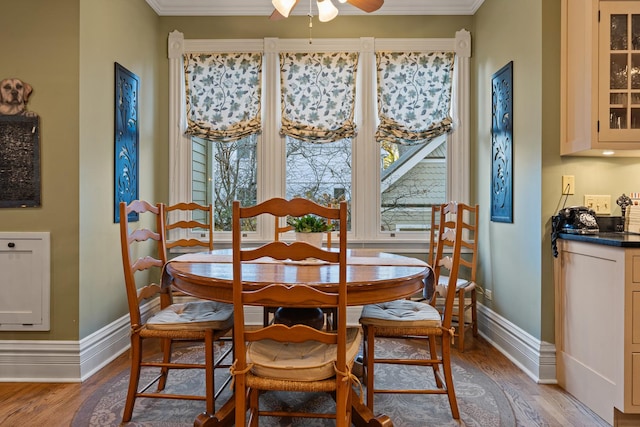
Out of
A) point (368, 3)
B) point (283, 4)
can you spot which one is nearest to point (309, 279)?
point (283, 4)

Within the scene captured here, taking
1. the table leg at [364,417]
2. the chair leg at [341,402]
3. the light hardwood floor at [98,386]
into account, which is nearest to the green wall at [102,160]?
the light hardwood floor at [98,386]

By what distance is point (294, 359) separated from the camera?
1571mm

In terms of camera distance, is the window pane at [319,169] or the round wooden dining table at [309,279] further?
the window pane at [319,169]

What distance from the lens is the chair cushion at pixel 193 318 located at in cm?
197

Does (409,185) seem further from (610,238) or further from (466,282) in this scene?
(610,238)

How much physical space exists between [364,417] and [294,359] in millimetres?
594

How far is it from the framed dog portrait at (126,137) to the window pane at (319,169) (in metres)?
1.33

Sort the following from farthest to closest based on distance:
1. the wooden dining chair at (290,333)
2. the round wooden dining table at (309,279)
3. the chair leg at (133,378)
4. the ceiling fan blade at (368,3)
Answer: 1. the ceiling fan blade at (368,3)
2. the chair leg at (133,378)
3. the round wooden dining table at (309,279)
4. the wooden dining chair at (290,333)

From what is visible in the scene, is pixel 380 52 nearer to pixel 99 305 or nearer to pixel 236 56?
pixel 236 56

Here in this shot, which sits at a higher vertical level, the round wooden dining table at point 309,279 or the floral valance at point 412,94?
the floral valance at point 412,94

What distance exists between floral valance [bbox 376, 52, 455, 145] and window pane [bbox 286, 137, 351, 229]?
1.37 ft

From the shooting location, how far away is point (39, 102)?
8.04 feet

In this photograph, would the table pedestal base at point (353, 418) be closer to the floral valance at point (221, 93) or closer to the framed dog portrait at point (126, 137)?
the framed dog portrait at point (126, 137)

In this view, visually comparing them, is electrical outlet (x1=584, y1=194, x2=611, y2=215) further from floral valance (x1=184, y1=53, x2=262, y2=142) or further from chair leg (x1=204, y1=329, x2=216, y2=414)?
floral valance (x1=184, y1=53, x2=262, y2=142)
